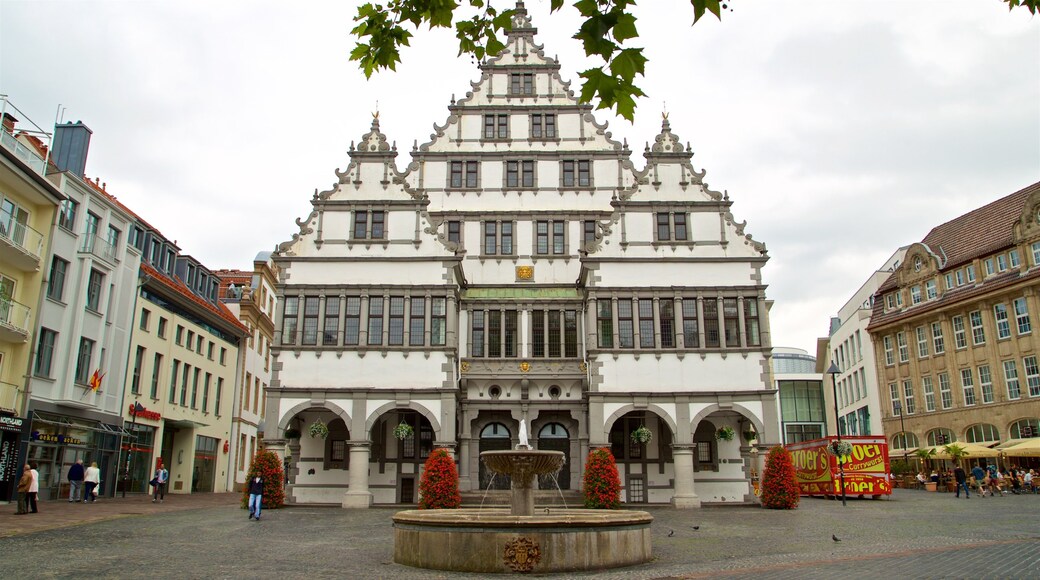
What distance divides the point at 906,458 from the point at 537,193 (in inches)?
1222

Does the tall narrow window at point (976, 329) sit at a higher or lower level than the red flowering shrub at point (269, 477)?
higher

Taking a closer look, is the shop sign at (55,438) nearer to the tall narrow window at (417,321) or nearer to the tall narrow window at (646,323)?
the tall narrow window at (417,321)

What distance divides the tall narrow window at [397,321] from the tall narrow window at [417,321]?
0.30 meters

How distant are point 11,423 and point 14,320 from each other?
382 cm

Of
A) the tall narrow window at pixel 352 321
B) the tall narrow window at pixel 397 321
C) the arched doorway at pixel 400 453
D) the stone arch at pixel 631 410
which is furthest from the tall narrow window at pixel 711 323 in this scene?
the tall narrow window at pixel 352 321

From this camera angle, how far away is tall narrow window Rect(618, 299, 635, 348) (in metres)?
31.0

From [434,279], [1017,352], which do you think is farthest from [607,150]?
[1017,352]

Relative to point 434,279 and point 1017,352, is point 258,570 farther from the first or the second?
point 1017,352

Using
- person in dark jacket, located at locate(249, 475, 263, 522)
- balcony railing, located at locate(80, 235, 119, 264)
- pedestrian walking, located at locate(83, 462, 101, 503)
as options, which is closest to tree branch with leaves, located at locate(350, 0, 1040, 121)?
person in dark jacket, located at locate(249, 475, 263, 522)

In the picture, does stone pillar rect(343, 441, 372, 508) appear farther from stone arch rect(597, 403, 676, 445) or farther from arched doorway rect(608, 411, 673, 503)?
arched doorway rect(608, 411, 673, 503)

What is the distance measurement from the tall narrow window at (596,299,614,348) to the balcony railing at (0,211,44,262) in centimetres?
2126

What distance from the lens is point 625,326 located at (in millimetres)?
31141

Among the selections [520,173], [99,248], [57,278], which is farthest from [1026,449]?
[57,278]

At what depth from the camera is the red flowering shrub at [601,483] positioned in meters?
26.4
